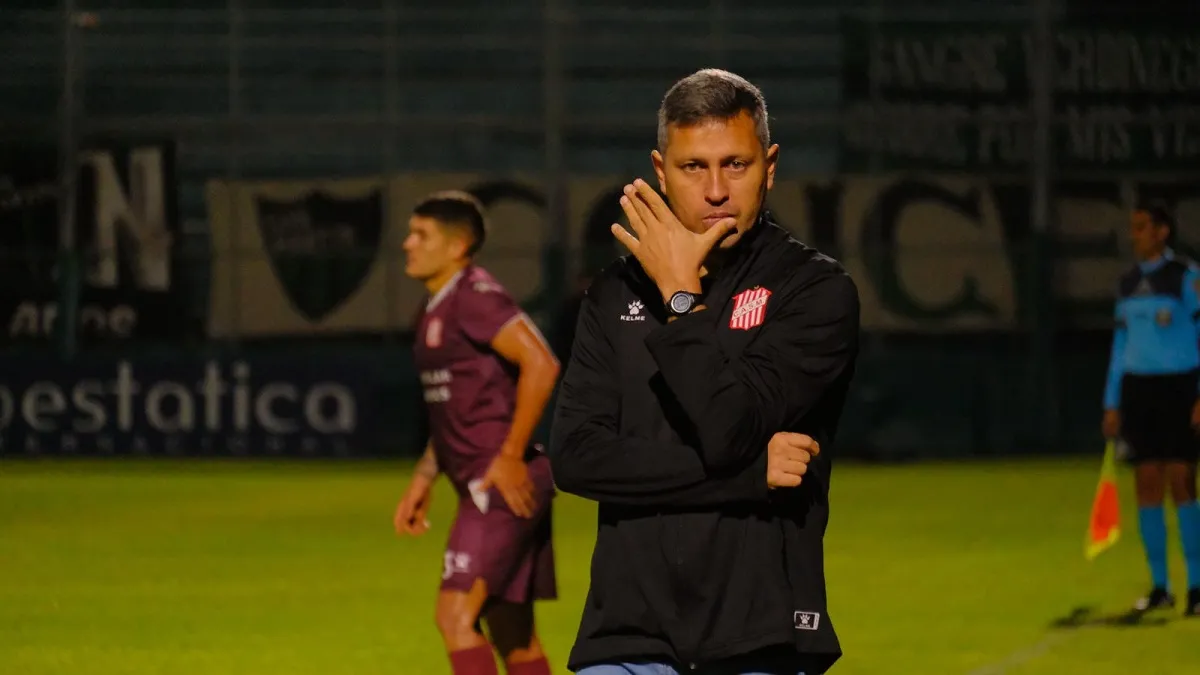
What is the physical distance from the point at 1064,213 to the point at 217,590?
16.8 metres

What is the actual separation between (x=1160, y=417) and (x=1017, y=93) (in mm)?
16478

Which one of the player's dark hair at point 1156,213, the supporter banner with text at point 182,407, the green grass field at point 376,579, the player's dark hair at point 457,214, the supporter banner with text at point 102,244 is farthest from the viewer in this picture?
the supporter banner with text at point 102,244

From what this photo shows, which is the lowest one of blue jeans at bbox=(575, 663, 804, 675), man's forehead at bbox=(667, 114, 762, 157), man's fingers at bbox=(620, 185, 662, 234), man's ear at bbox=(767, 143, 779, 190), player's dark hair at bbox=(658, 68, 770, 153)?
blue jeans at bbox=(575, 663, 804, 675)

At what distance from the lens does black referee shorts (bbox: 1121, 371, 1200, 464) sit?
1099 cm

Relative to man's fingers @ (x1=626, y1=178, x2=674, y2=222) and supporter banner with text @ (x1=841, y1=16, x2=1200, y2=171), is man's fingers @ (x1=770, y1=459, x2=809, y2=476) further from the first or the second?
supporter banner with text @ (x1=841, y1=16, x2=1200, y2=171)

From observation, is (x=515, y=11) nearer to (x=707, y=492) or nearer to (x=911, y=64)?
(x=911, y=64)

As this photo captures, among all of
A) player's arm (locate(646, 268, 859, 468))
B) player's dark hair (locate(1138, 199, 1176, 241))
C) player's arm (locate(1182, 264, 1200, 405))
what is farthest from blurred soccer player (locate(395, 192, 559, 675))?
player's arm (locate(1182, 264, 1200, 405))

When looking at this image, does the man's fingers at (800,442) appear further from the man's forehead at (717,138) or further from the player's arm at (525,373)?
the player's arm at (525,373)

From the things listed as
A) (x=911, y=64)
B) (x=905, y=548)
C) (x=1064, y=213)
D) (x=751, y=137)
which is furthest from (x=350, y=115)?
(x=751, y=137)

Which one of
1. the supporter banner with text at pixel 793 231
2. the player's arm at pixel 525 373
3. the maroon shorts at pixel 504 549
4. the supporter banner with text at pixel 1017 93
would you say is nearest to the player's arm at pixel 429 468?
the maroon shorts at pixel 504 549

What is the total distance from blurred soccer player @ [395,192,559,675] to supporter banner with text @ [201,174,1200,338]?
18279 millimetres

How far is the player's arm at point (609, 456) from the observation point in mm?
3711

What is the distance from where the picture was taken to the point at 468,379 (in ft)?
24.3

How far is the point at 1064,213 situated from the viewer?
27.0m
